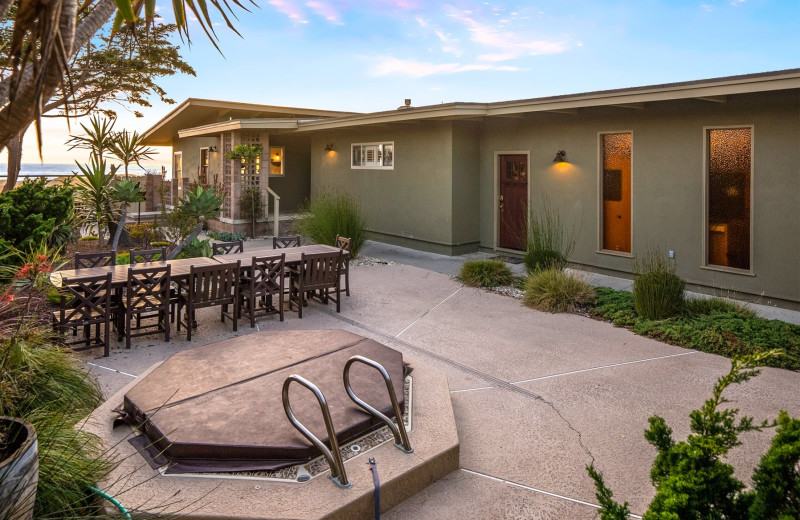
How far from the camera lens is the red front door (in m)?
11.5

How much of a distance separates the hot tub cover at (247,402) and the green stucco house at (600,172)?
243 inches

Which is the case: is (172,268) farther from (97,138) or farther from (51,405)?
(97,138)

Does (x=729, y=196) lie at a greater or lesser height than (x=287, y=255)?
greater

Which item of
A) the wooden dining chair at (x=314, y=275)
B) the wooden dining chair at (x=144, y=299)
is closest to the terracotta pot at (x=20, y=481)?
the wooden dining chair at (x=144, y=299)

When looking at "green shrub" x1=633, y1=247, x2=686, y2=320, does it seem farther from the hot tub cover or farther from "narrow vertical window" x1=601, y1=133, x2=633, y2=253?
the hot tub cover

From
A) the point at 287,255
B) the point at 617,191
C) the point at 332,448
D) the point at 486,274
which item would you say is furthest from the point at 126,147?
the point at 332,448

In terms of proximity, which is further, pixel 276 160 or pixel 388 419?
pixel 276 160

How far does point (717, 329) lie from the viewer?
251 inches

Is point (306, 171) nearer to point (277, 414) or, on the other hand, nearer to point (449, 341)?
point (449, 341)

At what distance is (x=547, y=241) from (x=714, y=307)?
2.97 m

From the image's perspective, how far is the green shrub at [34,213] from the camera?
905 cm

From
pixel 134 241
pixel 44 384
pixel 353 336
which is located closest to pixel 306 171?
pixel 134 241

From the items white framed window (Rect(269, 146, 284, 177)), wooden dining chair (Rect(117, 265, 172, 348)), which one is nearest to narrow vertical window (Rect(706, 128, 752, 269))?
wooden dining chair (Rect(117, 265, 172, 348))

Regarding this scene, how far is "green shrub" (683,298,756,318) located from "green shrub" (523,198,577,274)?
84.1 inches
